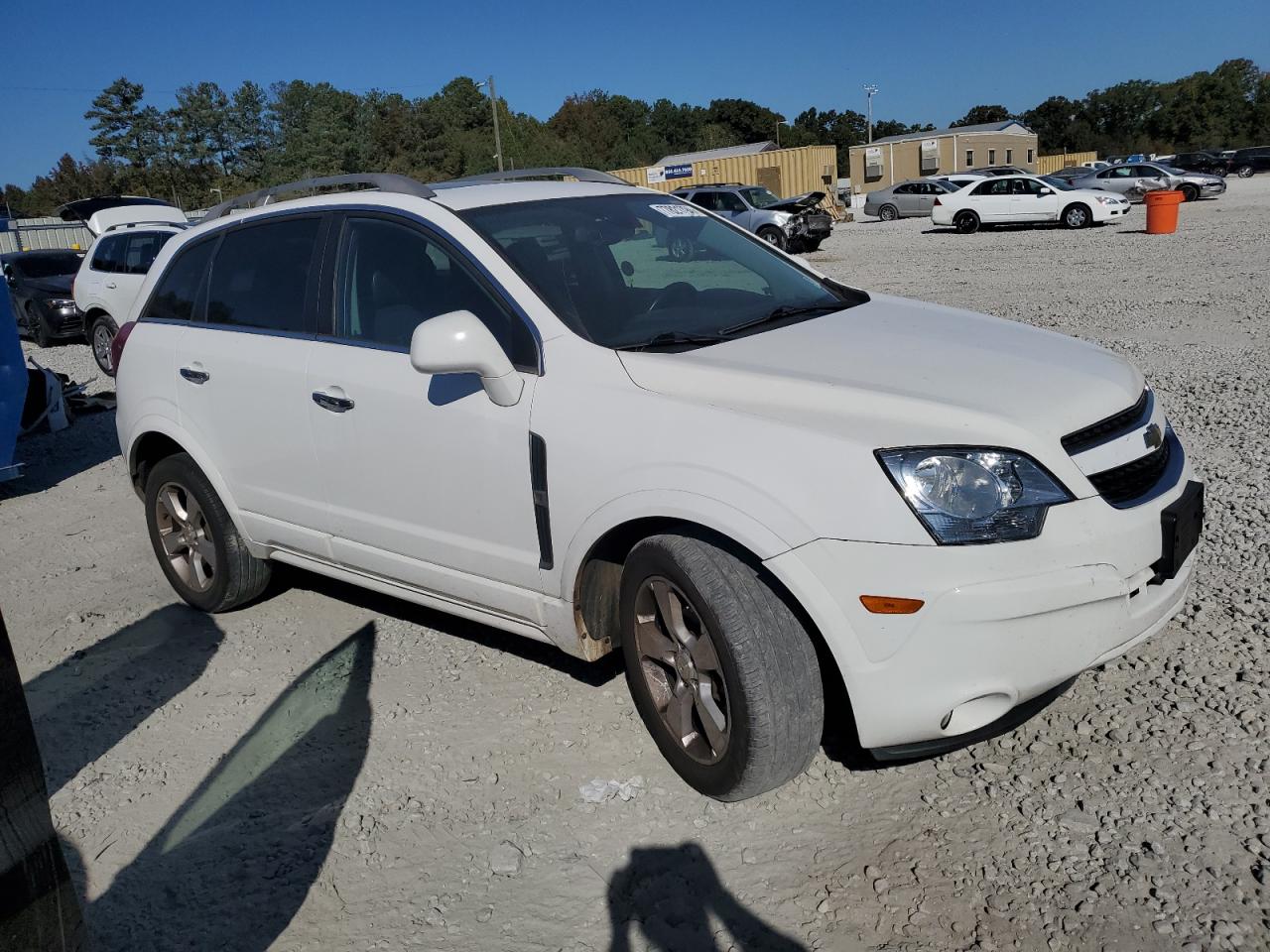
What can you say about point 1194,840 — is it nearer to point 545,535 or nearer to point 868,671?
point 868,671

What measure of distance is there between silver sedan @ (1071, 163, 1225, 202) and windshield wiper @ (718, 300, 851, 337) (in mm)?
34296

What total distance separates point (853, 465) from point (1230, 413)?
17.6ft

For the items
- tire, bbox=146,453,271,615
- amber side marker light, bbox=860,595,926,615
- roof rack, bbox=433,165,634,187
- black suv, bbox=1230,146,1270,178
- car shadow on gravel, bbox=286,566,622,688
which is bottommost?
black suv, bbox=1230,146,1270,178

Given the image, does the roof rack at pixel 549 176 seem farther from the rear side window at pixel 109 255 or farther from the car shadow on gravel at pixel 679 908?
the rear side window at pixel 109 255

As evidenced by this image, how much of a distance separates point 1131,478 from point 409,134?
87.1 meters

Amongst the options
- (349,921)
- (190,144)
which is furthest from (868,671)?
(190,144)

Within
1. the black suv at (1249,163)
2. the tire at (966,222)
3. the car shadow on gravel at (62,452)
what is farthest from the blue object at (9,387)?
the black suv at (1249,163)

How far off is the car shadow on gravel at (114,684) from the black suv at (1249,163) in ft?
196

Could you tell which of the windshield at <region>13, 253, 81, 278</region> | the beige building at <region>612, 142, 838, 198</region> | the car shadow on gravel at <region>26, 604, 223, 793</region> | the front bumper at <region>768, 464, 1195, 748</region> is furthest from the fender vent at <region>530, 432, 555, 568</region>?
the beige building at <region>612, 142, 838, 198</region>

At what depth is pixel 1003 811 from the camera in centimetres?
289

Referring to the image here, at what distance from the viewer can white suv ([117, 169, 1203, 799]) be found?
8.50 ft

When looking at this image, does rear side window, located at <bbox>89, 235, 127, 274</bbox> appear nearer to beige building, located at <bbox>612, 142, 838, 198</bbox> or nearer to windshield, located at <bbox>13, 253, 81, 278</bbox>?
windshield, located at <bbox>13, 253, 81, 278</bbox>

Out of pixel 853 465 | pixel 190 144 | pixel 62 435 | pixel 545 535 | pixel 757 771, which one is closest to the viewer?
pixel 853 465

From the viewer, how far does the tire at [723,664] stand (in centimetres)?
275
